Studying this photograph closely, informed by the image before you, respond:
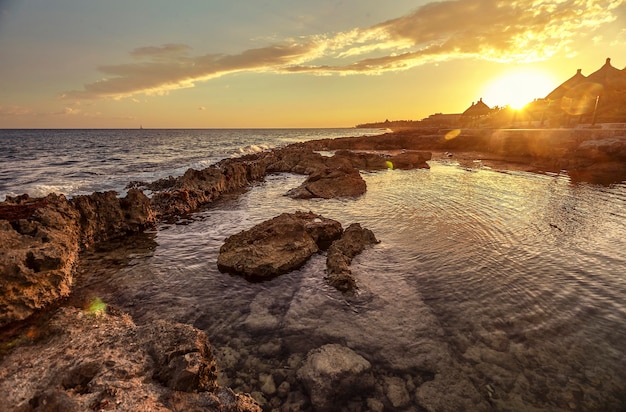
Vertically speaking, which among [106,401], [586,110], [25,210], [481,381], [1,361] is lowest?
[481,381]

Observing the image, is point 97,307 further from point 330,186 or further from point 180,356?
point 330,186

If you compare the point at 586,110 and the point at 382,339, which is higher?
the point at 586,110

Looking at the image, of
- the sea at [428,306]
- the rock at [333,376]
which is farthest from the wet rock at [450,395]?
the rock at [333,376]

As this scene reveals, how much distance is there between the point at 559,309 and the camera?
Result: 649cm

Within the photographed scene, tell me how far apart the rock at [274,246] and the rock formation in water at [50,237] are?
12.3 feet

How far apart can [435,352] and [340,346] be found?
5.47 feet

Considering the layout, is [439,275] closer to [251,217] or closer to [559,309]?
[559,309]

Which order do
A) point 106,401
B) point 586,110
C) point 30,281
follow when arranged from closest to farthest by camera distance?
point 106,401 < point 30,281 < point 586,110

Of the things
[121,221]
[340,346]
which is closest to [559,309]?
[340,346]

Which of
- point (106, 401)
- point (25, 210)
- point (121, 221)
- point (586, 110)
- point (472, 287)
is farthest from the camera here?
point (586, 110)

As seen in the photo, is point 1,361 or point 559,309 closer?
point 1,361

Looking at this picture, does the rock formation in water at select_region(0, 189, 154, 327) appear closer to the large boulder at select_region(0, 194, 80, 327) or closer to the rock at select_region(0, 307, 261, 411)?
the large boulder at select_region(0, 194, 80, 327)

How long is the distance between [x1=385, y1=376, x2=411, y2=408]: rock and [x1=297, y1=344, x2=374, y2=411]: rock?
0.84 ft

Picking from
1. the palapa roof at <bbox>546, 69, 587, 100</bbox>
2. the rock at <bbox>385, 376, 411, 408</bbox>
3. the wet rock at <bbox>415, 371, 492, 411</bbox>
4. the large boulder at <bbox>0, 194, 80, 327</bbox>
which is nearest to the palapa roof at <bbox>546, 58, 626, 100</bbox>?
the palapa roof at <bbox>546, 69, 587, 100</bbox>
